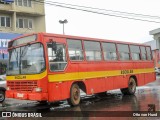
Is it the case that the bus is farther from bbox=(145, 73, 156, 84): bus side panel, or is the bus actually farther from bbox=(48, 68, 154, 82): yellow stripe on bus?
bbox=(145, 73, 156, 84): bus side panel

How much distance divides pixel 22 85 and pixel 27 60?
104 cm

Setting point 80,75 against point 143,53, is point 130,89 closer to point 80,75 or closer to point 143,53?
point 143,53

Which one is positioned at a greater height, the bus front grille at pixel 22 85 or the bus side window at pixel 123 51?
the bus side window at pixel 123 51

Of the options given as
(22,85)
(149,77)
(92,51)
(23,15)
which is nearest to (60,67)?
(22,85)

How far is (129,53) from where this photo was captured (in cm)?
1952

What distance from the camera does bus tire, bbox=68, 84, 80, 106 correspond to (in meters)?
14.1

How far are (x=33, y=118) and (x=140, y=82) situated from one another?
411 inches

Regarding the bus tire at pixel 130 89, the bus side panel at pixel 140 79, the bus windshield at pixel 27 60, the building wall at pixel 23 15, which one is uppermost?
the building wall at pixel 23 15

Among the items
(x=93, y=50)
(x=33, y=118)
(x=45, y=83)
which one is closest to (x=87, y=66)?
(x=93, y=50)

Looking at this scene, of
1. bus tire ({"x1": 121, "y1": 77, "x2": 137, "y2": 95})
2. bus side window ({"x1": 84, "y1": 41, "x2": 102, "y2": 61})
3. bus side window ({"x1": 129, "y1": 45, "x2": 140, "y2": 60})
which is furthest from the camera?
bus side window ({"x1": 129, "y1": 45, "x2": 140, "y2": 60})

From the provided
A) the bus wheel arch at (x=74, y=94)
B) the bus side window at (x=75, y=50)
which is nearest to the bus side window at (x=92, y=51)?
the bus side window at (x=75, y=50)

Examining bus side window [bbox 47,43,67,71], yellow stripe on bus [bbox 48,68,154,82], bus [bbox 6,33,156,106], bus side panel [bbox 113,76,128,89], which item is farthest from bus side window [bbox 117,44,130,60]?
bus side window [bbox 47,43,67,71]

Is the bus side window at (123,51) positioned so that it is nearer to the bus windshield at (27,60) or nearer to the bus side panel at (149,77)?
the bus side panel at (149,77)

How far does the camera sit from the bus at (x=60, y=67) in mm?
12906
